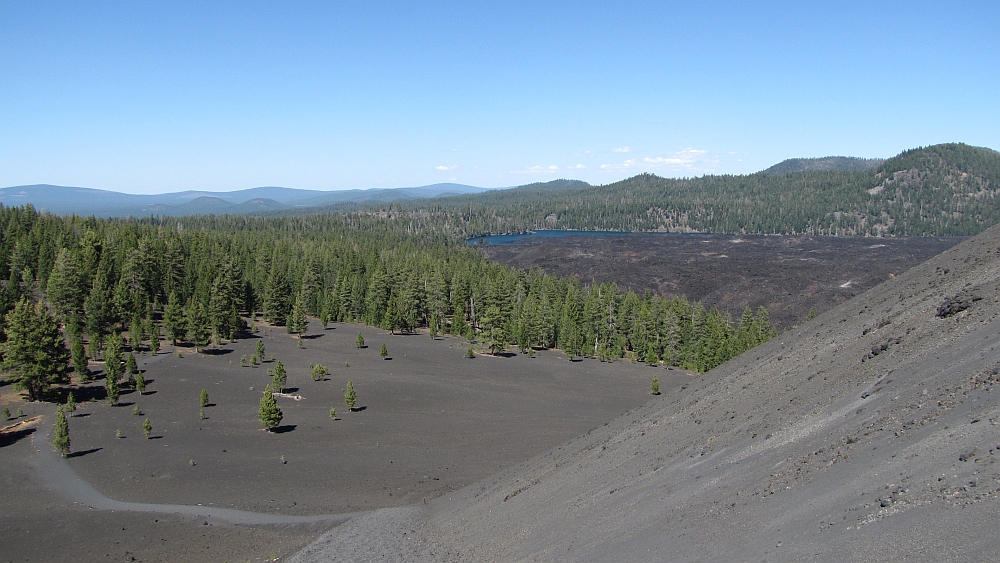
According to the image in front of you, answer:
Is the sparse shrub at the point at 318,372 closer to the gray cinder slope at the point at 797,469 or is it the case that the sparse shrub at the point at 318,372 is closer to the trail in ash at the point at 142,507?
the trail in ash at the point at 142,507

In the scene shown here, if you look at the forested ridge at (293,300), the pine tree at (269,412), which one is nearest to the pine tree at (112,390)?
the forested ridge at (293,300)

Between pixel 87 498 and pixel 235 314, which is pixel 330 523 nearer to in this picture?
pixel 87 498

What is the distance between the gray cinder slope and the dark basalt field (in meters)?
71.0

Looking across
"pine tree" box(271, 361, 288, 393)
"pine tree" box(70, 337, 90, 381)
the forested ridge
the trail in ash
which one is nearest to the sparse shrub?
"pine tree" box(271, 361, 288, 393)

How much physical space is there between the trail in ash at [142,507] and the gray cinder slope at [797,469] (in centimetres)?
227

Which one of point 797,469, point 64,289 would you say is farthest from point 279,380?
point 797,469

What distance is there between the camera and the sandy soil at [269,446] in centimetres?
2356

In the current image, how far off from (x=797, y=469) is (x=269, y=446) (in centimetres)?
2958

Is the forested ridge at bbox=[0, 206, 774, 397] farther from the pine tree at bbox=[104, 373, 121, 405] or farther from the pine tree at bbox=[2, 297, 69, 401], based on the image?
the pine tree at bbox=[104, 373, 121, 405]

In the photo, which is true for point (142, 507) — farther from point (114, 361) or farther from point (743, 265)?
point (743, 265)

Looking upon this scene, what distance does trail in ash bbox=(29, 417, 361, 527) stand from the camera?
81.7ft

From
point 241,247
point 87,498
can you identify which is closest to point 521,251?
point 241,247

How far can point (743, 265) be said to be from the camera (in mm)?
138375

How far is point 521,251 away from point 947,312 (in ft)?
526
